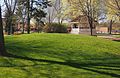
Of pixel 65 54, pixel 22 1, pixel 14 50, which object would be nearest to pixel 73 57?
pixel 65 54

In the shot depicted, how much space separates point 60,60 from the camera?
44.9 feet

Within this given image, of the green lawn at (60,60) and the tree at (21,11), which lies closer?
the green lawn at (60,60)

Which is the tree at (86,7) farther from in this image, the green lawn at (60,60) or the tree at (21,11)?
the green lawn at (60,60)

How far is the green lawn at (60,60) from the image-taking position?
1106cm

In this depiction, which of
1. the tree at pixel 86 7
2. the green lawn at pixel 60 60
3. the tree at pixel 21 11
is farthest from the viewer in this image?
the tree at pixel 21 11

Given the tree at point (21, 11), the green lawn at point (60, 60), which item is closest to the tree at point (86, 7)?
the tree at point (21, 11)

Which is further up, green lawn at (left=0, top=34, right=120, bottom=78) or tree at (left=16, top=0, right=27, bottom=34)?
tree at (left=16, top=0, right=27, bottom=34)

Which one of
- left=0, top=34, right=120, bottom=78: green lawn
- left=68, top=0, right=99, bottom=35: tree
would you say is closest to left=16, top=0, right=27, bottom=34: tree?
left=68, top=0, right=99, bottom=35: tree

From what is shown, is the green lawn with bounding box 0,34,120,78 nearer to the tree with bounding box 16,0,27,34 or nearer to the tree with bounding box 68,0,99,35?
the tree with bounding box 68,0,99,35

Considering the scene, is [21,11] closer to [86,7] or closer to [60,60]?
[86,7]

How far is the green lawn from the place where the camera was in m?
11.1

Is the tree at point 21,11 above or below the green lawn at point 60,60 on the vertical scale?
above

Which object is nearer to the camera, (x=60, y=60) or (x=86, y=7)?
(x=60, y=60)

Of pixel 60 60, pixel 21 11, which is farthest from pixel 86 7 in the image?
pixel 60 60
